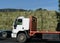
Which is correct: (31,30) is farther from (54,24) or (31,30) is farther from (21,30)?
(54,24)

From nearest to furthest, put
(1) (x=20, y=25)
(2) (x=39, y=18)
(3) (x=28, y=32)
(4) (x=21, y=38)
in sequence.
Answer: (4) (x=21, y=38), (3) (x=28, y=32), (1) (x=20, y=25), (2) (x=39, y=18)

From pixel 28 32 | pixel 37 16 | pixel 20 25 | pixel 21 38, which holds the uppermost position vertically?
pixel 37 16

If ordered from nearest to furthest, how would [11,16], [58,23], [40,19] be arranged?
[58,23] → [40,19] → [11,16]

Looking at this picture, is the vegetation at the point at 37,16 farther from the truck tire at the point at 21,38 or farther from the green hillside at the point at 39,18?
the truck tire at the point at 21,38

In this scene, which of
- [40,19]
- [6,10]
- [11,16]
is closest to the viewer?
[40,19]

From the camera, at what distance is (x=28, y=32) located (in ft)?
82.5

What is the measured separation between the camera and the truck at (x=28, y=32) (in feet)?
79.9

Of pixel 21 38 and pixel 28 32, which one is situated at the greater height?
pixel 28 32

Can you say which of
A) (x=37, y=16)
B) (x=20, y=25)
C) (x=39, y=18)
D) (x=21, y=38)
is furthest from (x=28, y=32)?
(x=37, y=16)

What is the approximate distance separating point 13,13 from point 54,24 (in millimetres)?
8893

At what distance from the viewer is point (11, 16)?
42250mm

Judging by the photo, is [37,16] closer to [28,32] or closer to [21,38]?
[28,32]

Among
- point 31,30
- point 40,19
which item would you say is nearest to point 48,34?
point 31,30

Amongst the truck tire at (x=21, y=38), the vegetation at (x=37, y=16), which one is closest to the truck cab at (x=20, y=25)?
the truck tire at (x=21, y=38)
